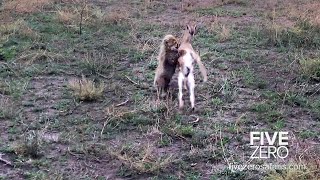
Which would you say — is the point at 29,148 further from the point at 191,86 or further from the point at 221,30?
the point at 221,30

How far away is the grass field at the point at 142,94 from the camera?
4.62 m

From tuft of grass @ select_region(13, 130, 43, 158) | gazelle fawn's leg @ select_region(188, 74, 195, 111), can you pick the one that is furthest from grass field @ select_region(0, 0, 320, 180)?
gazelle fawn's leg @ select_region(188, 74, 195, 111)

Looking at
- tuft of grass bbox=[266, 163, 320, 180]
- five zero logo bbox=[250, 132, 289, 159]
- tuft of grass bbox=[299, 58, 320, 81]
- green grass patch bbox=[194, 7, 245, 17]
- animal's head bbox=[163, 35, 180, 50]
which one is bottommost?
five zero logo bbox=[250, 132, 289, 159]

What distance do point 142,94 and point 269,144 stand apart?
1.77 m

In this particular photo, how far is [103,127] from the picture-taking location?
17.3ft

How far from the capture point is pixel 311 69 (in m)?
6.61

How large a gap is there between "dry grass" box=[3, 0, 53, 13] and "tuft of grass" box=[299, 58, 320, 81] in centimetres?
521

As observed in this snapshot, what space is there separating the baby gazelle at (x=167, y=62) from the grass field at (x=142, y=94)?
0.22 m

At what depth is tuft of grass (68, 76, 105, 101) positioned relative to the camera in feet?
19.7

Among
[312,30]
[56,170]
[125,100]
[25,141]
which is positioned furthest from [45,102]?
[312,30]

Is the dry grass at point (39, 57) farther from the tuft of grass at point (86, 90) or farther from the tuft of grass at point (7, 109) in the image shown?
the tuft of grass at point (7, 109)

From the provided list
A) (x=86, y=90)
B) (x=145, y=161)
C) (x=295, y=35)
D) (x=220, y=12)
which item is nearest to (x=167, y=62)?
(x=86, y=90)

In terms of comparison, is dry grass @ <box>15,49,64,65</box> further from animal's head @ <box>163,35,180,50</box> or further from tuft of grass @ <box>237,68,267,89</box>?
tuft of grass @ <box>237,68,267,89</box>

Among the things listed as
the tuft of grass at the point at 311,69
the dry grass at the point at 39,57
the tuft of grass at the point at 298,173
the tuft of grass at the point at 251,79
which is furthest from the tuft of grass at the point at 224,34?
the tuft of grass at the point at 298,173
